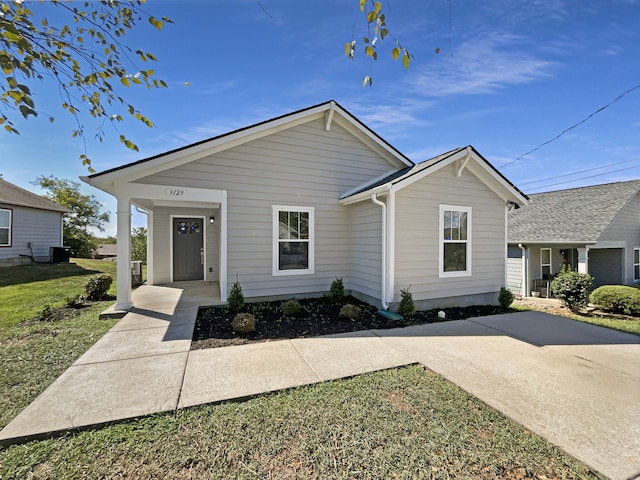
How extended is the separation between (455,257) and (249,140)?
20.3ft

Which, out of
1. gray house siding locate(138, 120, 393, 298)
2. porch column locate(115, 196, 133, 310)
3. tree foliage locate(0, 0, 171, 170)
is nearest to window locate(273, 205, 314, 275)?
gray house siding locate(138, 120, 393, 298)

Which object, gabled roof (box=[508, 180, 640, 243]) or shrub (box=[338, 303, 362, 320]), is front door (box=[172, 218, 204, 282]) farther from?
gabled roof (box=[508, 180, 640, 243])

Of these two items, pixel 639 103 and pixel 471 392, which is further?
pixel 639 103

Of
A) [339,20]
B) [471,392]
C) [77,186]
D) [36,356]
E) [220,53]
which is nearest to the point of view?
[471,392]

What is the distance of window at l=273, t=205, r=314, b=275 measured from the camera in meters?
7.55

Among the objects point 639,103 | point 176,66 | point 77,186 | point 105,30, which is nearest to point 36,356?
point 105,30

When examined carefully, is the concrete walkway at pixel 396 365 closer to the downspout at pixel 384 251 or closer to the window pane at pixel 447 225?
the downspout at pixel 384 251

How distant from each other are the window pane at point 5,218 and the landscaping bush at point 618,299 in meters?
25.0

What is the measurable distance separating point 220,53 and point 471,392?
7.44 meters

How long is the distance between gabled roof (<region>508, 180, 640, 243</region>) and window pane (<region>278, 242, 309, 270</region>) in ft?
37.8

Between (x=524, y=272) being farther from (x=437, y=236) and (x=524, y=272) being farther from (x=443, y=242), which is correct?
(x=437, y=236)

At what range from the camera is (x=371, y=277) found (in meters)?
7.32

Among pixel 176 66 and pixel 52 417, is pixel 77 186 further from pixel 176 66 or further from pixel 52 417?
pixel 52 417

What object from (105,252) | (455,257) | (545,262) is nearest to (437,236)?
(455,257)
